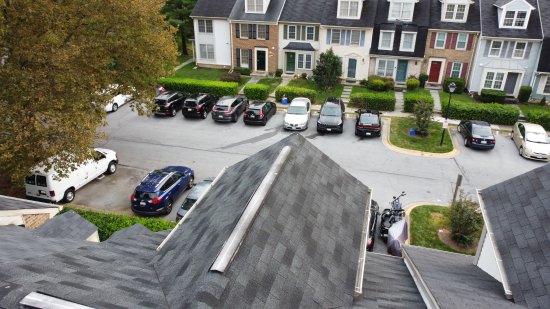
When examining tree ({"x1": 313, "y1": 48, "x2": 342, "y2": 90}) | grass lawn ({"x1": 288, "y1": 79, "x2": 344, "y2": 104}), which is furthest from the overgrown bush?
tree ({"x1": 313, "y1": 48, "x2": 342, "y2": 90})

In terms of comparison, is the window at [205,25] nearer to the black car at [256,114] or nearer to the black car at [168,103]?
the black car at [168,103]

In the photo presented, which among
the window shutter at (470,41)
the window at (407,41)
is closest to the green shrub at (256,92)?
the window at (407,41)

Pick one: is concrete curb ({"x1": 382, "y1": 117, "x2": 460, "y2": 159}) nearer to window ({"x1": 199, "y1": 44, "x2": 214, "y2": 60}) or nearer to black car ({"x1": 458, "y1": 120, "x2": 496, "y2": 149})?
black car ({"x1": 458, "y1": 120, "x2": 496, "y2": 149})

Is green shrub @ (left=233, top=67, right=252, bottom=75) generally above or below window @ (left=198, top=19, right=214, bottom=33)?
below

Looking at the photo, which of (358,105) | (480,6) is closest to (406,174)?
(358,105)

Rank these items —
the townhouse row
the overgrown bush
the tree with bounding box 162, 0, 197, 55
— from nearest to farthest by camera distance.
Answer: the overgrown bush, the townhouse row, the tree with bounding box 162, 0, 197, 55
